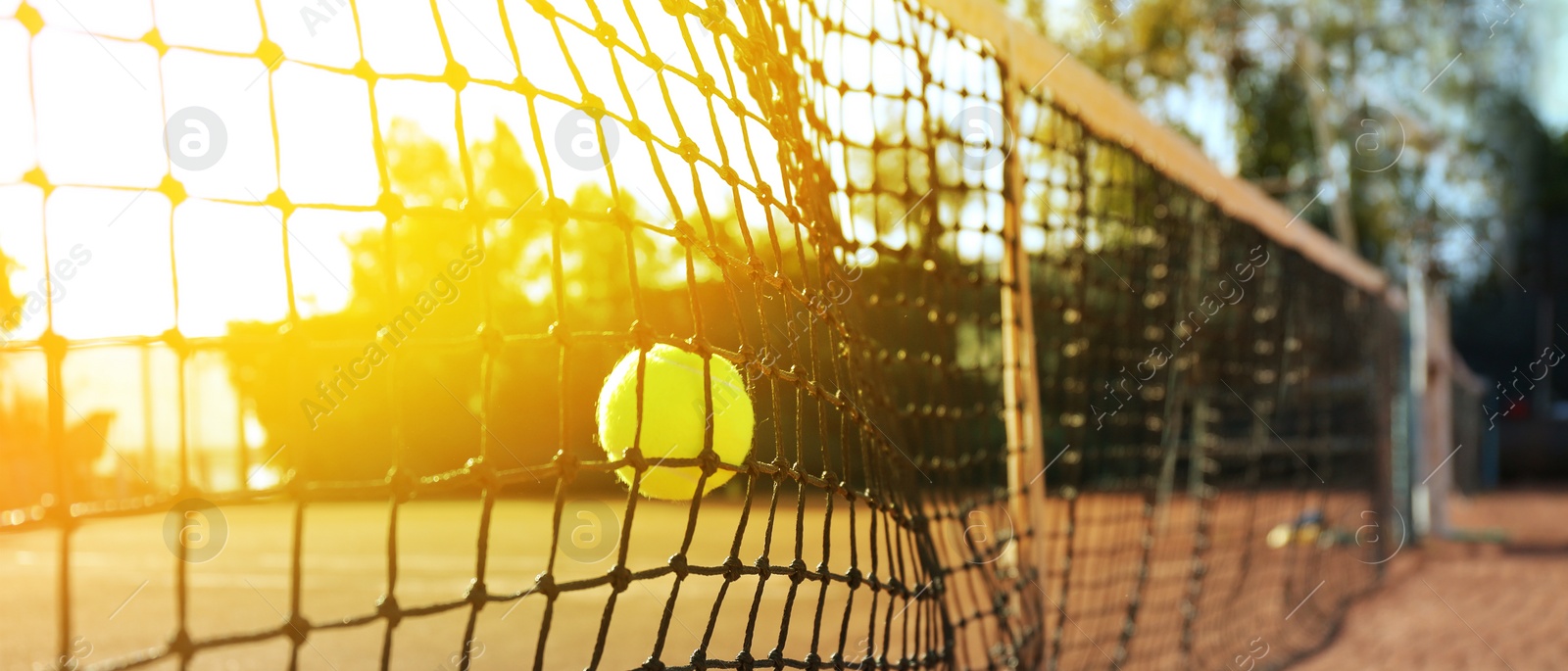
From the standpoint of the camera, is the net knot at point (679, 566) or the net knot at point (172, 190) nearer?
the net knot at point (172, 190)

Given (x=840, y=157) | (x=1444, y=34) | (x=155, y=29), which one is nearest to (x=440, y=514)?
(x=840, y=157)

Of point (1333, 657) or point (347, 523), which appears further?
point (347, 523)

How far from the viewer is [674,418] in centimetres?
197

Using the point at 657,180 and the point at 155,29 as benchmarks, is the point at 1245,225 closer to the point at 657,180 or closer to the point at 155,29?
the point at 657,180

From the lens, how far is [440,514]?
13.2m

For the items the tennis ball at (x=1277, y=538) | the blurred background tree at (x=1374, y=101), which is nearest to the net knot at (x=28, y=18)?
the tennis ball at (x=1277, y=538)

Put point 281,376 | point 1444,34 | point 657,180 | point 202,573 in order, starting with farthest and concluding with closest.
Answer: point 281,376 → point 1444,34 → point 202,573 → point 657,180

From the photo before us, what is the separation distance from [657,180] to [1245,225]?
11.7ft

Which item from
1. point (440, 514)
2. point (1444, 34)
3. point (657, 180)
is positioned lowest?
point (440, 514)

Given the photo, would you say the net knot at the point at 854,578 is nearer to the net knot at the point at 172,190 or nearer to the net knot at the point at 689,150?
the net knot at the point at 689,150

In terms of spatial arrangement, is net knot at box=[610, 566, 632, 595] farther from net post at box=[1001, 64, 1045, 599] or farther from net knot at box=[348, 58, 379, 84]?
net post at box=[1001, 64, 1045, 599]

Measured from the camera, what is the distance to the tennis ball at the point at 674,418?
196 cm

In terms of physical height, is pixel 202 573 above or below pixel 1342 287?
below

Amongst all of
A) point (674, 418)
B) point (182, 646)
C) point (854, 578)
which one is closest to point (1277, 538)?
point (854, 578)
